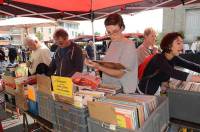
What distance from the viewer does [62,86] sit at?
1.68 m

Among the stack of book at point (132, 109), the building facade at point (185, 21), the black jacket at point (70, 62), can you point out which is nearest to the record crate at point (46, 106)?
the stack of book at point (132, 109)

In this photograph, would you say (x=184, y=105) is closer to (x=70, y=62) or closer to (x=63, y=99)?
(x=63, y=99)

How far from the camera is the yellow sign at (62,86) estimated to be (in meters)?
1.62

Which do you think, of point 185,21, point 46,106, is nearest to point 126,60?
point 46,106

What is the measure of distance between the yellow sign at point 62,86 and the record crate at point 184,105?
814 millimetres

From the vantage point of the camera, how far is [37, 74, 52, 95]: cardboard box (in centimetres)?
192

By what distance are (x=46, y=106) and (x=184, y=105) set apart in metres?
1.15

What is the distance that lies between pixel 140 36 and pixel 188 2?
804 cm

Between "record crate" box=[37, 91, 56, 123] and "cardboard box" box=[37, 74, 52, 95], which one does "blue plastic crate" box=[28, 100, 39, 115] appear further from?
"cardboard box" box=[37, 74, 52, 95]

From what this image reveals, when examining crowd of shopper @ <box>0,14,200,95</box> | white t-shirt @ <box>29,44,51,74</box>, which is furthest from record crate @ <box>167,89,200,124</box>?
white t-shirt @ <box>29,44,51,74</box>

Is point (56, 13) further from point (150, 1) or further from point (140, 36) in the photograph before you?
point (140, 36)

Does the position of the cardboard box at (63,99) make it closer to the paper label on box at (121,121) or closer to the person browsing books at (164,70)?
the paper label on box at (121,121)

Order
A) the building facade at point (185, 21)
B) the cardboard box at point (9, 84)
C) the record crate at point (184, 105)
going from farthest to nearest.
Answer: the building facade at point (185, 21)
the cardboard box at point (9, 84)
the record crate at point (184, 105)

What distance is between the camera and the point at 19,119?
169 inches
